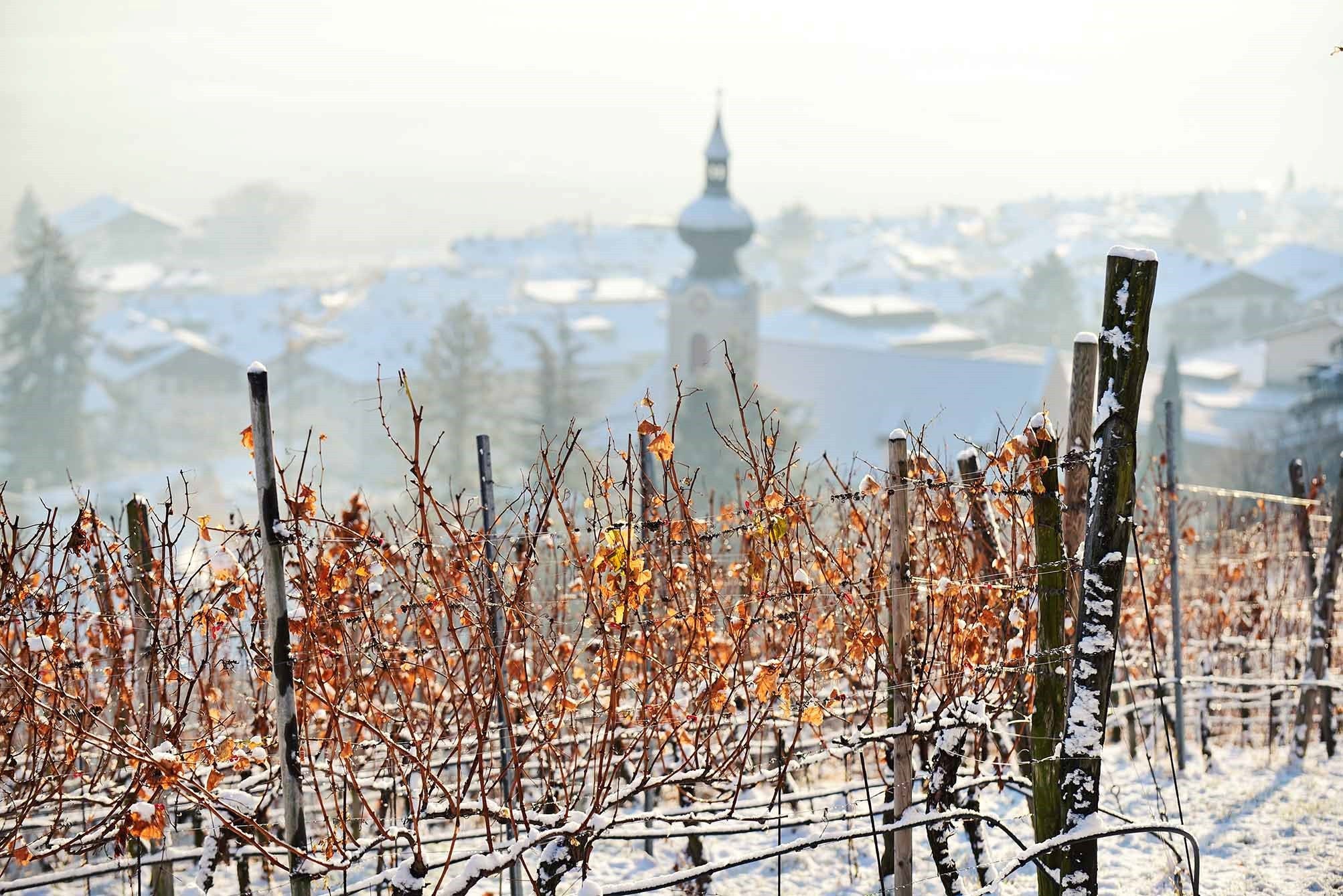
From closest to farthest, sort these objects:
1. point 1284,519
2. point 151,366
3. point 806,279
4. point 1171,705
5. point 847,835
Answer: point 847,835 → point 1171,705 → point 1284,519 → point 151,366 → point 806,279

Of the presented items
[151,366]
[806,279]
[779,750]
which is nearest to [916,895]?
[779,750]

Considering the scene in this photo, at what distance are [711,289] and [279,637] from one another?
117ft

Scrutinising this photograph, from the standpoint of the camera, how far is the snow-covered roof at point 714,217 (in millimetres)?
38469

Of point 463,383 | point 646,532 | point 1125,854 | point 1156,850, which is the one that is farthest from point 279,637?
point 463,383

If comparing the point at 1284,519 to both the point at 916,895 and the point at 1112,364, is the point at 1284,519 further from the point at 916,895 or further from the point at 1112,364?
the point at 1112,364

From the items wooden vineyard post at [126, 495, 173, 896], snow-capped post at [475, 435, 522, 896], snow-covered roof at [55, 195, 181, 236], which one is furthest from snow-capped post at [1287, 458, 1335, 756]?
snow-covered roof at [55, 195, 181, 236]

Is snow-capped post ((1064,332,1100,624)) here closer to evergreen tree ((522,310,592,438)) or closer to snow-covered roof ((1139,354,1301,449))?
evergreen tree ((522,310,592,438))

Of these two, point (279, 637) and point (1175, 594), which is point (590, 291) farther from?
point (279, 637)

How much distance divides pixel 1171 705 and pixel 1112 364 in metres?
5.35

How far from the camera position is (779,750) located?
583 cm

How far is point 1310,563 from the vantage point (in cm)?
798

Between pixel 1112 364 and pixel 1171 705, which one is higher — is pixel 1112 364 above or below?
above

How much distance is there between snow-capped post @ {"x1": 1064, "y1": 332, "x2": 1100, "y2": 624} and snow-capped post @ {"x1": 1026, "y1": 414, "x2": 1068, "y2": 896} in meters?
0.05

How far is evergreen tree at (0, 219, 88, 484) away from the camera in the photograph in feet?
147
